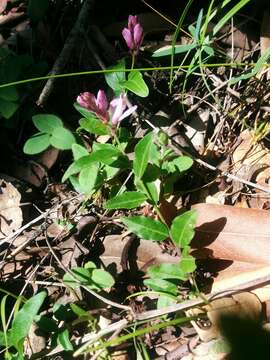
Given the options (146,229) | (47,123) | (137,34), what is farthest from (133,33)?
(146,229)

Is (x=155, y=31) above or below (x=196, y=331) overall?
above

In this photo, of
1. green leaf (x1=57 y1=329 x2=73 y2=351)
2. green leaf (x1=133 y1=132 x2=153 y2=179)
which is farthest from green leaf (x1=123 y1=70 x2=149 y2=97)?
green leaf (x1=57 y1=329 x2=73 y2=351)

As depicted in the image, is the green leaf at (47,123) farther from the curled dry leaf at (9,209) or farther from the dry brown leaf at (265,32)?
the dry brown leaf at (265,32)

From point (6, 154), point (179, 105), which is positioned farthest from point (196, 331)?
point (6, 154)

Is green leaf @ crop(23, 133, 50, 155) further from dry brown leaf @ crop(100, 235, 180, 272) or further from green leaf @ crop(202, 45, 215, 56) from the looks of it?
green leaf @ crop(202, 45, 215, 56)

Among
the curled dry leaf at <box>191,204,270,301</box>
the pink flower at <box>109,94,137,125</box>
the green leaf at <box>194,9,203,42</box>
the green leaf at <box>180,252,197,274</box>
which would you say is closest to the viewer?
the green leaf at <box>180,252,197,274</box>

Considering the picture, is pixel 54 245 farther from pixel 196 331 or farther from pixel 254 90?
pixel 254 90
